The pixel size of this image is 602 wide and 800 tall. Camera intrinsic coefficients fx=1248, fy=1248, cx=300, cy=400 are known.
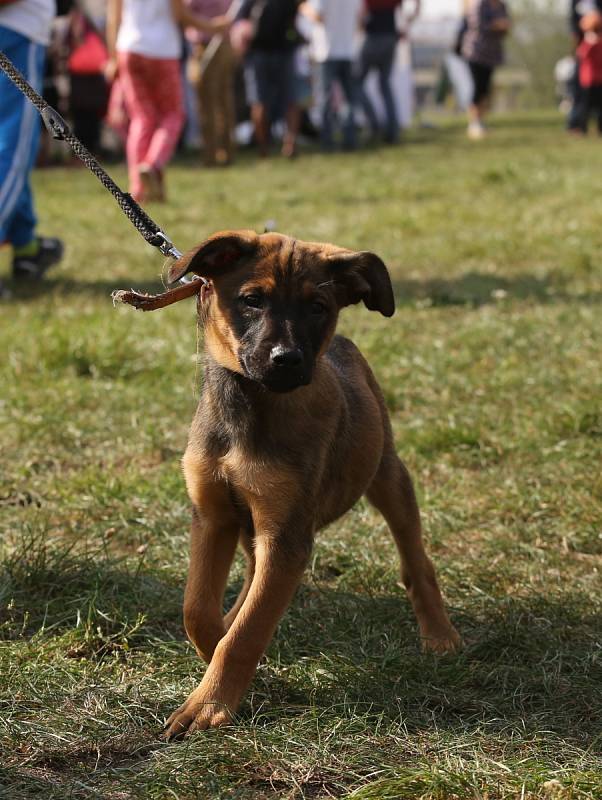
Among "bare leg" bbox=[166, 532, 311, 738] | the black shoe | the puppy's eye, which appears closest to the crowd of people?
the black shoe

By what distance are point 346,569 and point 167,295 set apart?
1.26 meters

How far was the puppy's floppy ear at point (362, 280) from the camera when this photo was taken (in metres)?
3.14

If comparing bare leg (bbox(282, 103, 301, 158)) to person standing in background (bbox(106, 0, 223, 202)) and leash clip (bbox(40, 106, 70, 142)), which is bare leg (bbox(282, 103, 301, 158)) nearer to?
person standing in background (bbox(106, 0, 223, 202))

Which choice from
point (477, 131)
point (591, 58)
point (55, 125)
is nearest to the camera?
point (55, 125)

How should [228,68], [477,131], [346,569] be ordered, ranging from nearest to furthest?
[346,569], [228,68], [477,131]

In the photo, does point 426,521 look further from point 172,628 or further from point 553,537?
point 172,628

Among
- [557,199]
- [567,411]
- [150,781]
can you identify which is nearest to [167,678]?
[150,781]

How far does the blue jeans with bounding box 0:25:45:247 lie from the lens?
6691 millimetres

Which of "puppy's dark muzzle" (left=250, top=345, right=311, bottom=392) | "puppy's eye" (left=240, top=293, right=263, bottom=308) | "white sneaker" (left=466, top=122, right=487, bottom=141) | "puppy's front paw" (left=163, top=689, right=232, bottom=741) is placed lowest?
"white sneaker" (left=466, top=122, right=487, bottom=141)

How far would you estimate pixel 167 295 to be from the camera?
129 inches

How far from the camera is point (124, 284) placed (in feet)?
27.0

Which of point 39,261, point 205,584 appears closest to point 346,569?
point 205,584

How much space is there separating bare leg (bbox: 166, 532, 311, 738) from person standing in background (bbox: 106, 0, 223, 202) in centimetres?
840

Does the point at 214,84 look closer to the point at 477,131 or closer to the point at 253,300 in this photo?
the point at 477,131
